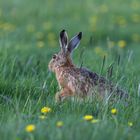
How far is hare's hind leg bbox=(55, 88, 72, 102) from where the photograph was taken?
21.2 feet

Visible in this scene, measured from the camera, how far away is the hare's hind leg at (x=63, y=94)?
6.47m

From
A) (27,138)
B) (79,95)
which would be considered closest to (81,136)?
(27,138)

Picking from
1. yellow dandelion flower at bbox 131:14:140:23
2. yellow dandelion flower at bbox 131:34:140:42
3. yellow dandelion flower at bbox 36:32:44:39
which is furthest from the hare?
yellow dandelion flower at bbox 131:14:140:23

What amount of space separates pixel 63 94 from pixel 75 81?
242mm

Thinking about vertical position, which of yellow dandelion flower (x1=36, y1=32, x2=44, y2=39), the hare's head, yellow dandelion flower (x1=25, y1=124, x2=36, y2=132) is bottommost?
yellow dandelion flower (x1=36, y1=32, x2=44, y2=39)

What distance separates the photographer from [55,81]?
290 inches

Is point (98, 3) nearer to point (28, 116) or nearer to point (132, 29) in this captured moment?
point (132, 29)

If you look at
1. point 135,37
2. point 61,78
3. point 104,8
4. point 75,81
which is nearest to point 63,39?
point 61,78

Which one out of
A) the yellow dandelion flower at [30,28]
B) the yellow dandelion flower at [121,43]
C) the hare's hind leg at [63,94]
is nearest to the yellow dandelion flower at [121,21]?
the yellow dandelion flower at [121,43]

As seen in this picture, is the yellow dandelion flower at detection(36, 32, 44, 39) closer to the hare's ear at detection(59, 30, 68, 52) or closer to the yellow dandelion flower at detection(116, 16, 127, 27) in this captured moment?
the yellow dandelion flower at detection(116, 16, 127, 27)

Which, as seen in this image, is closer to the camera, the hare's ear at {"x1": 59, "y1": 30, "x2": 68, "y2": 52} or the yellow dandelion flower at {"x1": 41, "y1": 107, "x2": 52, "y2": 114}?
the yellow dandelion flower at {"x1": 41, "y1": 107, "x2": 52, "y2": 114}

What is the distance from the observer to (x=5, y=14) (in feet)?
48.9

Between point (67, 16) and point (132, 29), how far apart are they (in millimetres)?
1822

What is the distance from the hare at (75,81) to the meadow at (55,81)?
Answer: 0.36 ft
